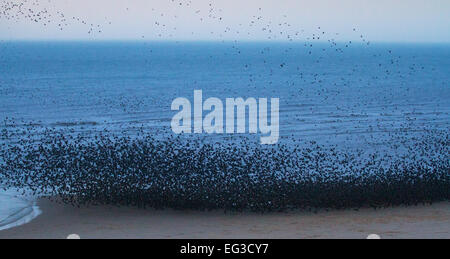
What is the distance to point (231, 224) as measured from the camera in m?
24.6

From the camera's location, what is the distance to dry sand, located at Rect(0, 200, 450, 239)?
2228 cm

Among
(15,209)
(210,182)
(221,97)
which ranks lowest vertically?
(15,209)

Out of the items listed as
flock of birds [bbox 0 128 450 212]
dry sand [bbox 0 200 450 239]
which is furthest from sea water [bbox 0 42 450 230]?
flock of birds [bbox 0 128 450 212]

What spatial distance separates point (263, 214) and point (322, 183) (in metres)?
3.70

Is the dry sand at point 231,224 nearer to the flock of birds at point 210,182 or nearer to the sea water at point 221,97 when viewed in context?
the flock of birds at point 210,182

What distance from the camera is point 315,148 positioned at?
43.6 m

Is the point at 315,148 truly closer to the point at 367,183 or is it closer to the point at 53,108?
the point at 367,183

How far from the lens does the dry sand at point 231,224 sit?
877 inches

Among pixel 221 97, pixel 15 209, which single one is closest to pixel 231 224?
pixel 15 209

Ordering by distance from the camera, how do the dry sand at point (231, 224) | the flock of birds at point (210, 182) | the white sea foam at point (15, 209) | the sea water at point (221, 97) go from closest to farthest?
the dry sand at point (231, 224) → the white sea foam at point (15, 209) → the flock of birds at point (210, 182) → the sea water at point (221, 97)

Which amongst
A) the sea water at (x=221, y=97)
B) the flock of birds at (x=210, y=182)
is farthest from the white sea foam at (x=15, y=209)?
the flock of birds at (x=210, y=182)

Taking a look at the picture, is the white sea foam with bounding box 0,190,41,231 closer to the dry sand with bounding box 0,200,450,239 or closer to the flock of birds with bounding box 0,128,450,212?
the dry sand with bounding box 0,200,450,239

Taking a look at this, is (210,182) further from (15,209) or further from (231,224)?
(15,209)
